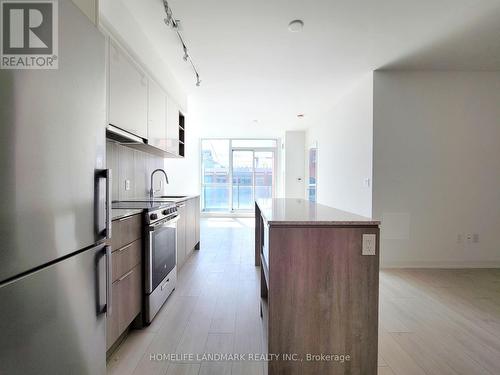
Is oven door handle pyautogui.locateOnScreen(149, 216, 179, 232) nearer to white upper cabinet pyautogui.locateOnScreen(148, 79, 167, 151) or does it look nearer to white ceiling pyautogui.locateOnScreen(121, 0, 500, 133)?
white upper cabinet pyautogui.locateOnScreen(148, 79, 167, 151)

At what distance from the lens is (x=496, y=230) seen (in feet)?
11.0

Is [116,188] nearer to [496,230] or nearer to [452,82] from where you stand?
[452,82]

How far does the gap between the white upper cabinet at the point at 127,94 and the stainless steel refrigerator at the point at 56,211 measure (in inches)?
33.7

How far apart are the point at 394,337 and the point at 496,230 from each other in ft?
9.35

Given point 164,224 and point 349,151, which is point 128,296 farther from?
point 349,151

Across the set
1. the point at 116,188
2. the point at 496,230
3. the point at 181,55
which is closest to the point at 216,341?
the point at 116,188

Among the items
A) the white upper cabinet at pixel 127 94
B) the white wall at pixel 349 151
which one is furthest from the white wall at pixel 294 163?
the white upper cabinet at pixel 127 94

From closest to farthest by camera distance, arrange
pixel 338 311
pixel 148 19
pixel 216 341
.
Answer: pixel 338 311
pixel 216 341
pixel 148 19

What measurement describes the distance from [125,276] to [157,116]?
6.19 ft

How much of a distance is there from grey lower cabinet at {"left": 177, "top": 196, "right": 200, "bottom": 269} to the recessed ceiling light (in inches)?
91.3

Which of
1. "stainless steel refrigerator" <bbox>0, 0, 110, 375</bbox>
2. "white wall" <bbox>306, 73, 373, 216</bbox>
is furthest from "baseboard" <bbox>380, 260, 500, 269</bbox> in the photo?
"stainless steel refrigerator" <bbox>0, 0, 110, 375</bbox>

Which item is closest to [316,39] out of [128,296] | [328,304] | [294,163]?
[328,304]

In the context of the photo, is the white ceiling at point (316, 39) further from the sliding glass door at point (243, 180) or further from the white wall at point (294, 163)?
the sliding glass door at point (243, 180)

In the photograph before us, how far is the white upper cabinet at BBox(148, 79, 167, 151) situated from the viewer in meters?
2.62
